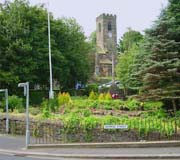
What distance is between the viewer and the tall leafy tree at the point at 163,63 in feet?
80.7

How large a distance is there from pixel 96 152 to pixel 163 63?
6.93 m

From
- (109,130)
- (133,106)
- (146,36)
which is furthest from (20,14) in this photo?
(109,130)

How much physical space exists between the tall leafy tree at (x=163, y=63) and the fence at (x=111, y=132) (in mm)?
2531

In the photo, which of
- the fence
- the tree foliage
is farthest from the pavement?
the tree foliage

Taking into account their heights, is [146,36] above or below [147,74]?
above

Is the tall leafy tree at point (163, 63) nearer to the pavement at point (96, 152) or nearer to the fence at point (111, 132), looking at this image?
the fence at point (111, 132)

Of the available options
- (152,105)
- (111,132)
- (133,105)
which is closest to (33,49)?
(133,105)

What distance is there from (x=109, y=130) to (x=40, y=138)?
211 inches

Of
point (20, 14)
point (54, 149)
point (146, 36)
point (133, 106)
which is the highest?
point (20, 14)

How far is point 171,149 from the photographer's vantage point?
18.8 m

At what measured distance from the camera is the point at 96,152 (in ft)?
64.3

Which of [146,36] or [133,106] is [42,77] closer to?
[133,106]

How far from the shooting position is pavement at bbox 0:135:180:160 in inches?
698

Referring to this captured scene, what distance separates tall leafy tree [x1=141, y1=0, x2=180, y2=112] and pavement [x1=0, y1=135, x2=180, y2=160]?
5372 mm
